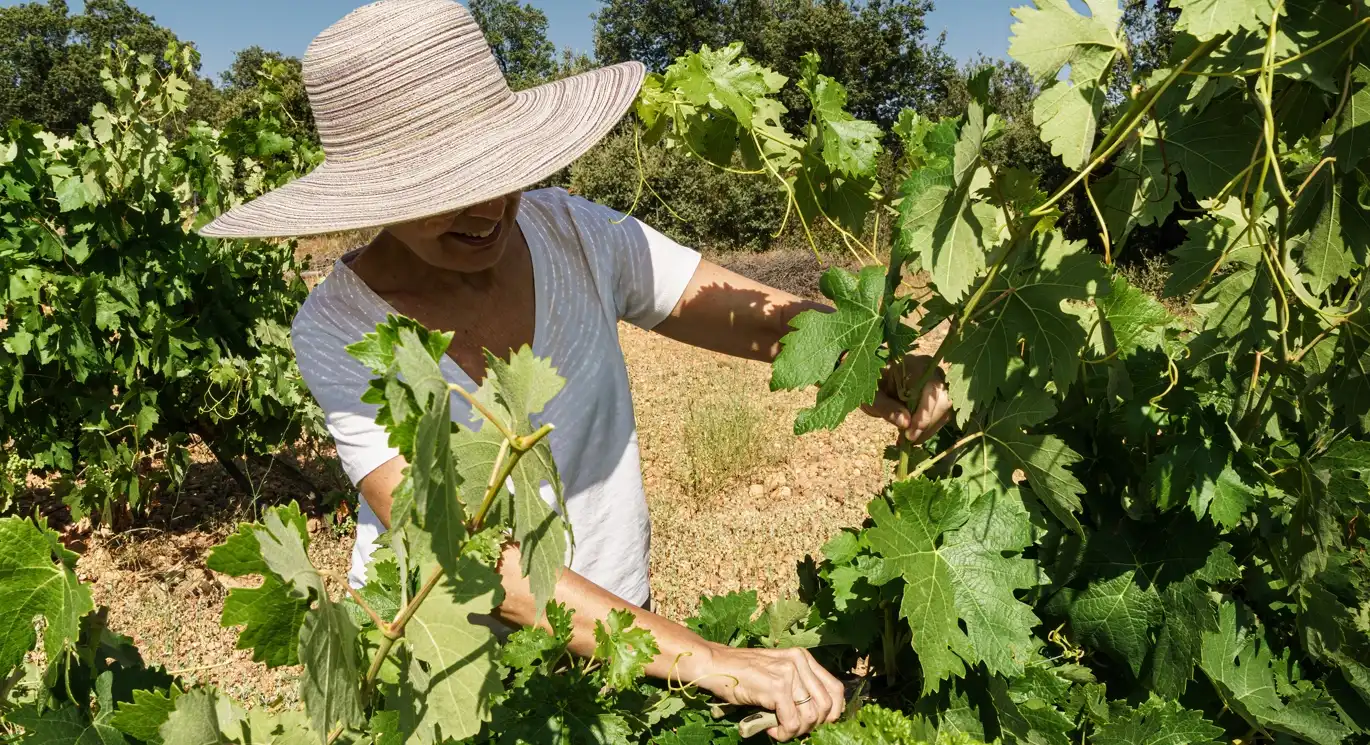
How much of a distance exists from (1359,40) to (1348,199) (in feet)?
1.03

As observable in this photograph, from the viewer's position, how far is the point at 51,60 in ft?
132

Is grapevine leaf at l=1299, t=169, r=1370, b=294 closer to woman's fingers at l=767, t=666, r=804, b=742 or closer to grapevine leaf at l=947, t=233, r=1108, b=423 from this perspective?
grapevine leaf at l=947, t=233, r=1108, b=423

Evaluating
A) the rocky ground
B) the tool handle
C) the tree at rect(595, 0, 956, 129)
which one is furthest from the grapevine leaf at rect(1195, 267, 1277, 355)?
the tree at rect(595, 0, 956, 129)

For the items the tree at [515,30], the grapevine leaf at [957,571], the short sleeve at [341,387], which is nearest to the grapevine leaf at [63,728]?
the short sleeve at [341,387]

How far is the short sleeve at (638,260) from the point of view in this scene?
210 cm

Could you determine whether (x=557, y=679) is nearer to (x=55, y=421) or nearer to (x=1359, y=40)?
(x=1359, y=40)

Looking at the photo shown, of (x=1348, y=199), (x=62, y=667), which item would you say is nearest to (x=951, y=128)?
(x=1348, y=199)

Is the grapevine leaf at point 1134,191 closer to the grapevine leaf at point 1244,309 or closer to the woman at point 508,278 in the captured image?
the grapevine leaf at point 1244,309

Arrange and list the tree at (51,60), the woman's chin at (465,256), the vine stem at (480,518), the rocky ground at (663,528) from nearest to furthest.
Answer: the vine stem at (480,518)
the woman's chin at (465,256)
the rocky ground at (663,528)
the tree at (51,60)

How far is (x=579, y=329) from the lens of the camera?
2.02 meters

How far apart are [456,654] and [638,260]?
135cm

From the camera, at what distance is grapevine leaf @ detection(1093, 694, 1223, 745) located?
1.45 m

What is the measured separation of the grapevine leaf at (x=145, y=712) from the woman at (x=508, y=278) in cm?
55

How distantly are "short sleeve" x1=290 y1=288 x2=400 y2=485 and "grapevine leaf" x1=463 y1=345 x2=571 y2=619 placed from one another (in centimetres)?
78
